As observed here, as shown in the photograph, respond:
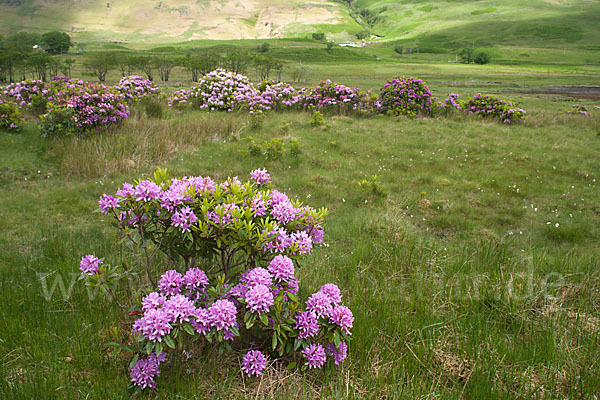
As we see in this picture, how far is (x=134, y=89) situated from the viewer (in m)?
17.7

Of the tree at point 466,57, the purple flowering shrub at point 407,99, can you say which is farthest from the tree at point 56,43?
the tree at point 466,57

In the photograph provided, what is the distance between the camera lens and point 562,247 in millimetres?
5891

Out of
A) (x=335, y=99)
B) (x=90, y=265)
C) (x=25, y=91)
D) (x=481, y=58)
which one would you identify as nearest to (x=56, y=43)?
(x=25, y=91)

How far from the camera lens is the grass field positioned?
2514 millimetres

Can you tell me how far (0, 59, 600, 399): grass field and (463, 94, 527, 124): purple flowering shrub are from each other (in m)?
5.72

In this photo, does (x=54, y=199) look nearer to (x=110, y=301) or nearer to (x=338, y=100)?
(x=110, y=301)

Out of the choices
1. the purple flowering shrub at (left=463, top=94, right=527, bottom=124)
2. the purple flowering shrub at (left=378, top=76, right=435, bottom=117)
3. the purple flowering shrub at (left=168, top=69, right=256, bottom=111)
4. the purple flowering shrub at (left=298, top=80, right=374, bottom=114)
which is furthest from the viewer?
the purple flowering shrub at (left=298, top=80, right=374, bottom=114)

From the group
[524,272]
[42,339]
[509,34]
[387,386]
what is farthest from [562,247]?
[509,34]

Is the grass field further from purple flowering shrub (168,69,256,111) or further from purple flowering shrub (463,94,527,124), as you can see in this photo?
purple flowering shrub (168,69,256,111)

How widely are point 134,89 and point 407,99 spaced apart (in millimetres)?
13115

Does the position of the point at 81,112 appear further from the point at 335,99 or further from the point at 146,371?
the point at 335,99

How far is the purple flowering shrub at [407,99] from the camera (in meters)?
17.0

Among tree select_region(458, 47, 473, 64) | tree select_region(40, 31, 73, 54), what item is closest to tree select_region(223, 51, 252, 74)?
tree select_region(40, 31, 73, 54)

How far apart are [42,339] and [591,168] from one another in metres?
12.4
